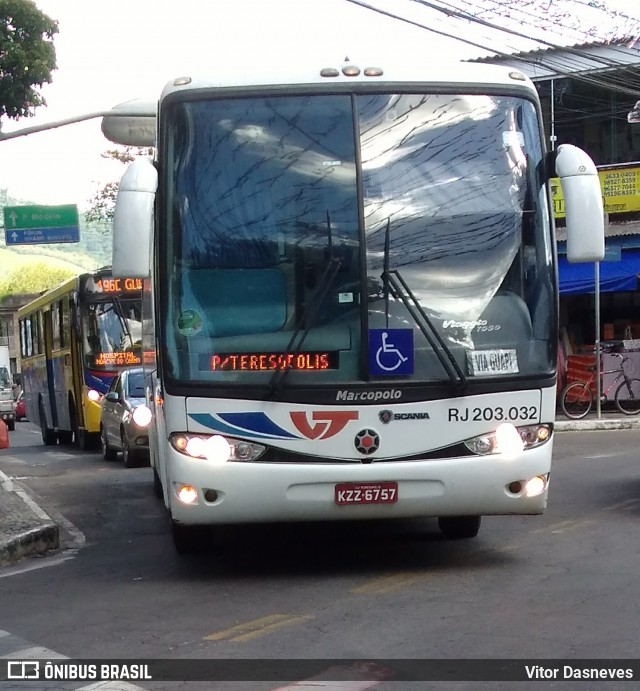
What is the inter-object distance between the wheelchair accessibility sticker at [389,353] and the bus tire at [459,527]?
205 cm

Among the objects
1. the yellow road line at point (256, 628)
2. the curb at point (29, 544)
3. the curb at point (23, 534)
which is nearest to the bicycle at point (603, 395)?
the curb at point (23, 534)

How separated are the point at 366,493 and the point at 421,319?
1.19 metres

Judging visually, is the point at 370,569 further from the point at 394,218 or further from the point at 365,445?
the point at 394,218

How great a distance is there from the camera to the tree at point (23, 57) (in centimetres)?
2034

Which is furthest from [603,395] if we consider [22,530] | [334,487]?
[334,487]

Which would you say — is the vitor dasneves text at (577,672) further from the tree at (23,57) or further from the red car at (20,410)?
the red car at (20,410)

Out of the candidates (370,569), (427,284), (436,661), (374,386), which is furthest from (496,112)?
(436,661)

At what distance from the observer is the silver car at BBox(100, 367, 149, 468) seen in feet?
59.7

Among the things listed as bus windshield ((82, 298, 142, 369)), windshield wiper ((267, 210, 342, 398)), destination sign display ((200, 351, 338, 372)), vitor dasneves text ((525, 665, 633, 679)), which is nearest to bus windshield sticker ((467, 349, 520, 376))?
destination sign display ((200, 351, 338, 372))

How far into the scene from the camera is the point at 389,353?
26.1 ft

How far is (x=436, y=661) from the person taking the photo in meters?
5.91

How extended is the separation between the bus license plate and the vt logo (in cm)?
35

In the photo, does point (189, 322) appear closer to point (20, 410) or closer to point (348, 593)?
point (348, 593)

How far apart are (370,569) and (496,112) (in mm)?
3281
